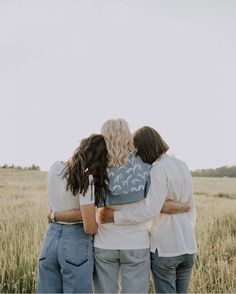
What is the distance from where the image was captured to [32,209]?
9.12 m

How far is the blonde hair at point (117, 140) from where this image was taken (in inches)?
140

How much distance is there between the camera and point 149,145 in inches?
144

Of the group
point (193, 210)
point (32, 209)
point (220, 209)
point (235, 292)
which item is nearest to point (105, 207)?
point (193, 210)

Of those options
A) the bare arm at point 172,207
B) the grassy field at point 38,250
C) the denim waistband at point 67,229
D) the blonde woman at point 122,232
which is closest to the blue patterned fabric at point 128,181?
the blonde woman at point 122,232

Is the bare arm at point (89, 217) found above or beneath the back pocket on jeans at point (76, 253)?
above

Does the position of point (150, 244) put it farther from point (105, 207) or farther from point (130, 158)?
point (130, 158)

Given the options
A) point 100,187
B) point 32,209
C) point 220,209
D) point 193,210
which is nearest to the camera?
point 100,187

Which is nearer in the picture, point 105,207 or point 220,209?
point 105,207

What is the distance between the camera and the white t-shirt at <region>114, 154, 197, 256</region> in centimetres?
361

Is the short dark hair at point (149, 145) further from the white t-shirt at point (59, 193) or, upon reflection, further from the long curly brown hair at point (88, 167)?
the white t-shirt at point (59, 193)

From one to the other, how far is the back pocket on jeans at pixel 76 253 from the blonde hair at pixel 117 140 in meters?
0.61

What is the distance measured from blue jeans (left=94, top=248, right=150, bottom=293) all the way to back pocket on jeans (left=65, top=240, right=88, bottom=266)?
0.14 meters

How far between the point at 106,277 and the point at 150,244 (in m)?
0.41

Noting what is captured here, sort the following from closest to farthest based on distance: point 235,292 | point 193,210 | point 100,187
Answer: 1. point 100,187
2. point 193,210
3. point 235,292
